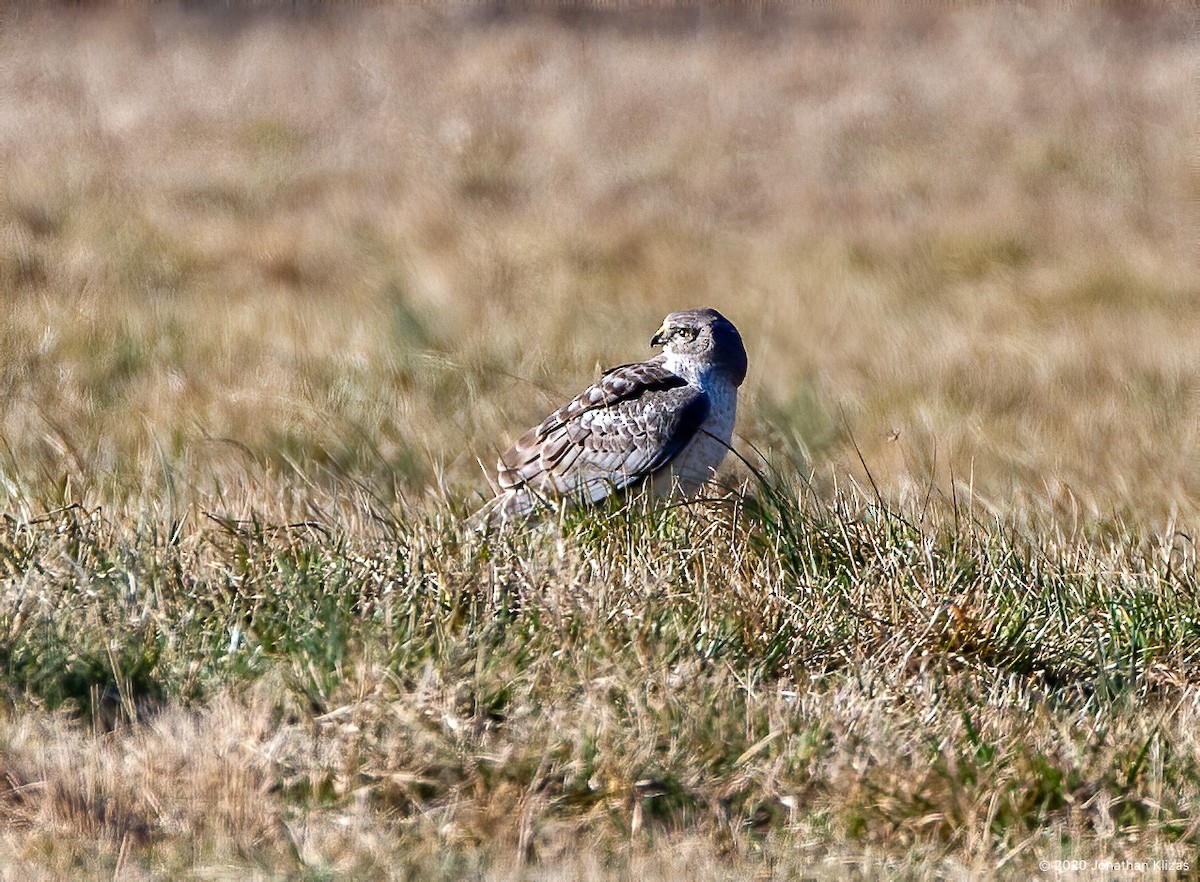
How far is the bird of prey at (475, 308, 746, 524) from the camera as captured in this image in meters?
5.10

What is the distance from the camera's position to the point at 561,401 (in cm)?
689

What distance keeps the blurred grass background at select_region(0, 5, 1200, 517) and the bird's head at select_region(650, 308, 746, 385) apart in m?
0.53

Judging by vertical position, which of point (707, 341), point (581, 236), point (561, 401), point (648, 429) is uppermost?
point (707, 341)

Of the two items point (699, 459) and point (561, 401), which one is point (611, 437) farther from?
point (561, 401)

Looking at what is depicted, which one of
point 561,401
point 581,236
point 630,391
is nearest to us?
point 630,391

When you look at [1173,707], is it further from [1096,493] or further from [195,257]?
[195,257]

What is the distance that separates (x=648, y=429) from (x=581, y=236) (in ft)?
17.6

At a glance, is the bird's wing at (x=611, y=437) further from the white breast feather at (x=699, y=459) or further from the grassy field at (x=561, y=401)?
the grassy field at (x=561, y=401)

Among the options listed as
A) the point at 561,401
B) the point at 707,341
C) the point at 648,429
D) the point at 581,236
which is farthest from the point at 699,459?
the point at 581,236

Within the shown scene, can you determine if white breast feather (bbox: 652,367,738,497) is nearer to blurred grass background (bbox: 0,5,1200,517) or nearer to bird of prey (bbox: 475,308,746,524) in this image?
bird of prey (bbox: 475,308,746,524)

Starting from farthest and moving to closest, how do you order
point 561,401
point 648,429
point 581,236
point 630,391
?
point 581,236 → point 561,401 → point 630,391 → point 648,429

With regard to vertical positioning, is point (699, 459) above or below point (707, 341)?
below

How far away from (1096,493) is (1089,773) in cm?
274

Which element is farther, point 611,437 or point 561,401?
point 561,401
